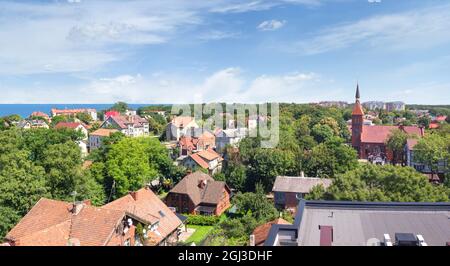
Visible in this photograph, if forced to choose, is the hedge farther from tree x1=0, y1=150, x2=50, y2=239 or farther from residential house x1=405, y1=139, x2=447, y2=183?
residential house x1=405, y1=139, x2=447, y2=183

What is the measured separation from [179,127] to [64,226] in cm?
4058

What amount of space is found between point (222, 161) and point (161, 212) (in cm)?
1756

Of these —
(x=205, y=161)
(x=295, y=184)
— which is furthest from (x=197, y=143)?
(x=295, y=184)

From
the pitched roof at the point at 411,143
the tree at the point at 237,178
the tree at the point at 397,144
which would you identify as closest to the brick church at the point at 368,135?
the tree at the point at 397,144

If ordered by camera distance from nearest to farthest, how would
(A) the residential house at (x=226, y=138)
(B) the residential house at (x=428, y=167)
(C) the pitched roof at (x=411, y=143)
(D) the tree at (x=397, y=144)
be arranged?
(B) the residential house at (x=428, y=167) < (C) the pitched roof at (x=411, y=143) < (D) the tree at (x=397, y=144) < (A) the residential house at (x=226, y=138)

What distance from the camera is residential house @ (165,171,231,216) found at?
23.4m

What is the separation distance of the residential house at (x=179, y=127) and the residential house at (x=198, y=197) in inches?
1031

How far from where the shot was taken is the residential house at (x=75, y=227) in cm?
1077

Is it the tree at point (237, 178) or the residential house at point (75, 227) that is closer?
the residential house at point (75, 227)

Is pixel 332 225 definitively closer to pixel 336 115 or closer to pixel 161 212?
pixel 161 212

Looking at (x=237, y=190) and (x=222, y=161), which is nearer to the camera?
(x=237, y=190)

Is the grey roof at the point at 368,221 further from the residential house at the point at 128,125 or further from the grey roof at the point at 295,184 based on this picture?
the residential house at the point at 128,125
